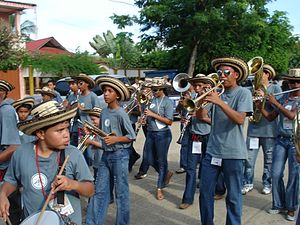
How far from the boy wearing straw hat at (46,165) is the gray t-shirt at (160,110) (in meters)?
3.73

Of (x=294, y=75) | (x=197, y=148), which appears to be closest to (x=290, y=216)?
(x=197, y=148)

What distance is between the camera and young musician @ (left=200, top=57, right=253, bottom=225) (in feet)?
13.6

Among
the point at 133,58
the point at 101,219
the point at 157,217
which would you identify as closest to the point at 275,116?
the point at 157,217

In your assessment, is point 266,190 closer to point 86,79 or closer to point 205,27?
point 86,79

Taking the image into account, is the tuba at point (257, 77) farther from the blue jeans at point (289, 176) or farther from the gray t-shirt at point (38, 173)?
the gray t-shirt at point (38, 173)

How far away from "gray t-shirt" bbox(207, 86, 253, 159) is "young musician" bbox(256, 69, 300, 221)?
114 cm

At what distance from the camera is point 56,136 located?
2805mm

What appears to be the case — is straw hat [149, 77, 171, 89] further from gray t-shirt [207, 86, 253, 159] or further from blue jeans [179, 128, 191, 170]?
gray t-shirt [207, 86, 253, 159]

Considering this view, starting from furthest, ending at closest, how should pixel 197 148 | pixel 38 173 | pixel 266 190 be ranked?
pixel 266 190
pixel 197 148
pixel 38 173

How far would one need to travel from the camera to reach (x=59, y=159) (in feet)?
9.29

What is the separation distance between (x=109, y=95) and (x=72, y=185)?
2.23m

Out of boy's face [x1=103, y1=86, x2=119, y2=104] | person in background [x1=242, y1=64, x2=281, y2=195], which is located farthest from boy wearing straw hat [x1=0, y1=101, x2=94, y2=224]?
person in background [x1=242, y1=64, x2=281, y2=195]

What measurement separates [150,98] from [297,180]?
9.22 ft

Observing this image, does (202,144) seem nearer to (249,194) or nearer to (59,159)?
(249,194)
